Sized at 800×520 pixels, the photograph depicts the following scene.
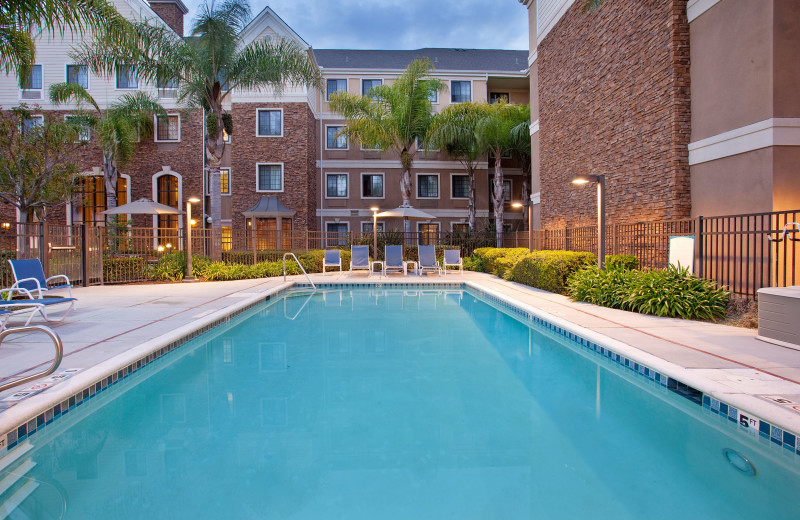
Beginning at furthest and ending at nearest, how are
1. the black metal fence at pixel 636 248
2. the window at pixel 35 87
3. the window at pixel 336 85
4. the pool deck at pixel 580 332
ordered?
1. the window at pixel 336 85
2. the window at pixel 35 87
3. the black metal fence at pixel 636 248
4. the pool deck at pixel 580 332

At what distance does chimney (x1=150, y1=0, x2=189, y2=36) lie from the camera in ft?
82.6

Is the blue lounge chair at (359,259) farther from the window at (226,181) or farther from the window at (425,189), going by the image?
the window at (226,181)

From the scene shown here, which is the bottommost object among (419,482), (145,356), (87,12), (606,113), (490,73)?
(419,482)

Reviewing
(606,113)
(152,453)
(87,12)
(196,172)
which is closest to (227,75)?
(87,12)

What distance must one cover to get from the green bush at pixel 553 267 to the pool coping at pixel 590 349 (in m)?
3.44

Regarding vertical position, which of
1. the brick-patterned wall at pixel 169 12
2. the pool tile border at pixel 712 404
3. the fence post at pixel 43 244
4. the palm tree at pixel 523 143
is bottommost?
the pool tile border at pixel 712 404

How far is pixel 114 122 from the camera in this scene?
62.6ft

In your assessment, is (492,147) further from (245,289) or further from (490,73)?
(245,289)

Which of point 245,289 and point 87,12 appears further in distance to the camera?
point 245,289

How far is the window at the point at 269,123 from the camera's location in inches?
928

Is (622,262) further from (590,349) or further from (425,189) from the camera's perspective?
(425,189)

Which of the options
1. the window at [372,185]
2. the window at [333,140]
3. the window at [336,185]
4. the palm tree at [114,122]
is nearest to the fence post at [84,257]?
the palm tree at [114,122]

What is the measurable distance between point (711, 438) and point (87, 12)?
12.0 m

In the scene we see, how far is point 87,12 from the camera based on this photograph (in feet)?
28.9
